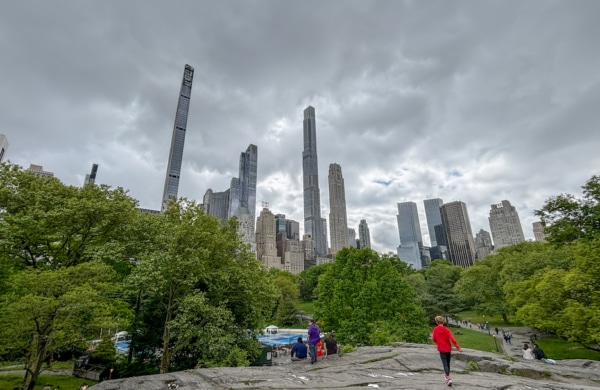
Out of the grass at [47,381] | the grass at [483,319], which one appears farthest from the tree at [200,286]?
the grass at [483,319]

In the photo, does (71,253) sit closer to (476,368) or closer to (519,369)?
(476,368)

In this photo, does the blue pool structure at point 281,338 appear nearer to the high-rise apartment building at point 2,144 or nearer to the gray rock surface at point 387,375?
the gray rock surface at point 387,375

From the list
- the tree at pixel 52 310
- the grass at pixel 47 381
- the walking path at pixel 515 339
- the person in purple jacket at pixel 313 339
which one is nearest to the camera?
the person in purple jacket at pixel 313 339

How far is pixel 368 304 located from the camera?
93.1 feet

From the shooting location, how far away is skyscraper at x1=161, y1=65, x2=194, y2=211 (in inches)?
6727

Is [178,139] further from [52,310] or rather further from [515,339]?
[515,339]

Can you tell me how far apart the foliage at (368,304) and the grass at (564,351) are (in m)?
14.2

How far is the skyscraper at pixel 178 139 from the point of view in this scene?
561ft

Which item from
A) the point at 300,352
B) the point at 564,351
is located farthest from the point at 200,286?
the point at 564,351

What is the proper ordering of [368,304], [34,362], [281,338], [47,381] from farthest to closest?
[281,338] < [368,304] < [47,381] < [34,362]

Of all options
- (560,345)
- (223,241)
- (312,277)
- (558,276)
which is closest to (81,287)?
(223,241)

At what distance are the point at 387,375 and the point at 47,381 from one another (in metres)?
26.6

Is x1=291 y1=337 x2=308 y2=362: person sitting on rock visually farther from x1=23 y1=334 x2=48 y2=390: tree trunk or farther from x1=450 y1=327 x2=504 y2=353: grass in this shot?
x1=450 y1=327 x2=504 y2=353: grass

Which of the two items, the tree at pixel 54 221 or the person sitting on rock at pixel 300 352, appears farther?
the tree at pixel 54 221
